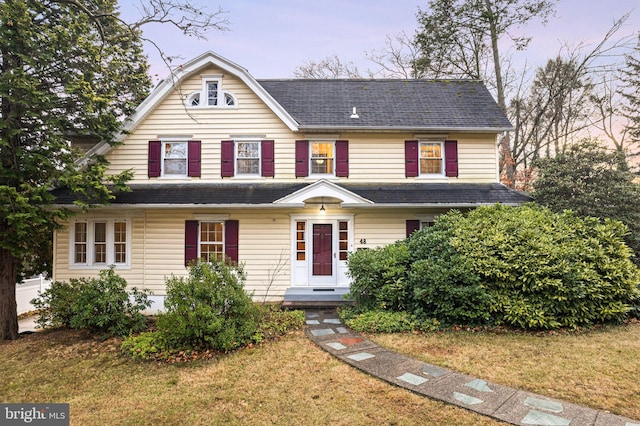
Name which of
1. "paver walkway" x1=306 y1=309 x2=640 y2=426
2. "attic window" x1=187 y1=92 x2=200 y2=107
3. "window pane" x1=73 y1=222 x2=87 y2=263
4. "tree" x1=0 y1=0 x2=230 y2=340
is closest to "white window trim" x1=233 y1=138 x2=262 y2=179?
"attic window" x1=187 y1=92 x2=200 y2=107

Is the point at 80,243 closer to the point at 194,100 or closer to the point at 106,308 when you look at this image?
the point at 106,308

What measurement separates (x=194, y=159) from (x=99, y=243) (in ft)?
13.4

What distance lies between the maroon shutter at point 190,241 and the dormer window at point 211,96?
4.03m

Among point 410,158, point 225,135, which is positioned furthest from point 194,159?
point 410,158

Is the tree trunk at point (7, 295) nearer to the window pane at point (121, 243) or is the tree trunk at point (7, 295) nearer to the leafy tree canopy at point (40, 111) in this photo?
the leafy tree canopy at point (40, 111)

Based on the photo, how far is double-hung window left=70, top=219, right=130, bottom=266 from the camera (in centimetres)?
1005

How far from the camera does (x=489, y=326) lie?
267 inches

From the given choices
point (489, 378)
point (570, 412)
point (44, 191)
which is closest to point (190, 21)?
point (44, 191)

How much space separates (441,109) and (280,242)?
25.0ft

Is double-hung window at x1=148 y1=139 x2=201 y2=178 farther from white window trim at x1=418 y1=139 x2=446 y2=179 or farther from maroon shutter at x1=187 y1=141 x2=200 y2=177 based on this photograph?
white window trim at x1=418 y1=139 x2=446 y2=179

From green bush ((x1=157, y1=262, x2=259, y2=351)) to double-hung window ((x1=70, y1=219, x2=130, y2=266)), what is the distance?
4962mm

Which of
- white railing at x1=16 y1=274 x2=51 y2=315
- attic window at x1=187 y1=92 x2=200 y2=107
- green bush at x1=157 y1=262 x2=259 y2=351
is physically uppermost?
attic window at x1=187 y1=92 x2=200 y2=107

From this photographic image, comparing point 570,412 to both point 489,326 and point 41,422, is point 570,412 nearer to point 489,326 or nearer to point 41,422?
point 489,326

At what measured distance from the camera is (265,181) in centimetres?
1055
